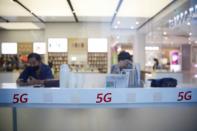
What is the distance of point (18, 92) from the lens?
203 cm

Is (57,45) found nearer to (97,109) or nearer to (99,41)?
(99,41)

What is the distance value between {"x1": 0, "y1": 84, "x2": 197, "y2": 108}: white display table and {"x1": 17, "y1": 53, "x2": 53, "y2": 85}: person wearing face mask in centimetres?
28

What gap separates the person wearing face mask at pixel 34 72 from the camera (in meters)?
2.34

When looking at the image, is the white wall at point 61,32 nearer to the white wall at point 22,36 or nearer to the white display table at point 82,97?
the white wall at point 22,36

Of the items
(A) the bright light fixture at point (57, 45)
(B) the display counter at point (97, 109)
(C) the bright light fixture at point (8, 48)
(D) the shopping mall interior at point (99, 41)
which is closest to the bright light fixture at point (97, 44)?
(D) the shopping mall interior at point (99, 41)

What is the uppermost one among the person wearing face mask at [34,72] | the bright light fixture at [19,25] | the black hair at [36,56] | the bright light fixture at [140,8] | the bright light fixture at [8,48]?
the bright light fixture at [140,8]

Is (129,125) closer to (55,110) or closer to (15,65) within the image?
(55,110)

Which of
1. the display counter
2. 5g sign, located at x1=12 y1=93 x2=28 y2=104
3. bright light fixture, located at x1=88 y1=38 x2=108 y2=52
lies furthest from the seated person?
5g sign, located at x1=12 y1=93 x2=28 y2=104

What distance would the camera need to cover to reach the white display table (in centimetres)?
202

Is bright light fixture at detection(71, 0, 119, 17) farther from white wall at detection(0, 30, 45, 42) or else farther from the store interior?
white wall at detection(0, 30, 45, 42)

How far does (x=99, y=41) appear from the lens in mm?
3098

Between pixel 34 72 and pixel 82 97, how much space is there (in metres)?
0.71

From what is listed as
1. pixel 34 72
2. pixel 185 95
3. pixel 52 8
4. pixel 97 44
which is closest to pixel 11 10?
pixel 52 8

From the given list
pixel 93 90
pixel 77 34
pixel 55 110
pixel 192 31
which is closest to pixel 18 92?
pixel 55 110
